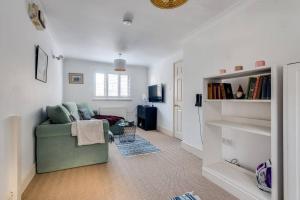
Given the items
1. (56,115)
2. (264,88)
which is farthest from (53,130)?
(264,88)

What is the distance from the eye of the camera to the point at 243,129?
186 cm

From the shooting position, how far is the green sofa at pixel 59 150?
2.40m

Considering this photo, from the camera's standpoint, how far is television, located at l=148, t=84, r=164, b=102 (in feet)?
17.8

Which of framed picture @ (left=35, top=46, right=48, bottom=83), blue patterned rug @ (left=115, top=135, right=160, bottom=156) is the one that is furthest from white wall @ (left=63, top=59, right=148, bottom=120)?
framed picture @ (left=35, top=46, right=48, bottom=83)

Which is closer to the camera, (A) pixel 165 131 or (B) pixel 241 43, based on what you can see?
(B) pixel 241 43

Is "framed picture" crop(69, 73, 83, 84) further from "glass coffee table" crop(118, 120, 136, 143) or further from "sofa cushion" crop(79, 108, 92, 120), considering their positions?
"glass coffee table" crop(118, 120, 136, 143)

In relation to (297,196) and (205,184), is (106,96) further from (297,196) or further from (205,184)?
(297,196)

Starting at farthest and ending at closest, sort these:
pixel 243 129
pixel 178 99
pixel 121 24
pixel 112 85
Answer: pixel 112 85 < pixel 178 99 < pixel 121 24 < pixel 243 129

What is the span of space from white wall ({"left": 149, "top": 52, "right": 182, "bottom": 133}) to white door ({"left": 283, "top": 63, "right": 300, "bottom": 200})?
3188 mm

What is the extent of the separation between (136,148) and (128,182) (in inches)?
55.5

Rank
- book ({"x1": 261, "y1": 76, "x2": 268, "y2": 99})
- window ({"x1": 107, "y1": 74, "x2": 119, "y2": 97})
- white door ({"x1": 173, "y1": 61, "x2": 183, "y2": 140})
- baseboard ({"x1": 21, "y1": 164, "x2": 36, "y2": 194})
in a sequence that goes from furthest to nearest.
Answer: window ({"x1": 107, "y1": 74, "x2": 119, "y2": 97})
white door ({"x1": 173, "y1": 61, "x2": 183, "y2": 140})
baseboard ({"x1": 21, "y1": 164, "x2": 36, "y2": 194})
book ({"x1": 261, "y1": 76, "x2": 268, "y2": 99})

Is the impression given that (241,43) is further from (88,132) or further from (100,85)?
(100,85)

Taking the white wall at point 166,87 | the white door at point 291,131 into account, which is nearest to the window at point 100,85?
the white wall at point 166,87

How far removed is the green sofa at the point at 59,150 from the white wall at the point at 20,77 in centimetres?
12
